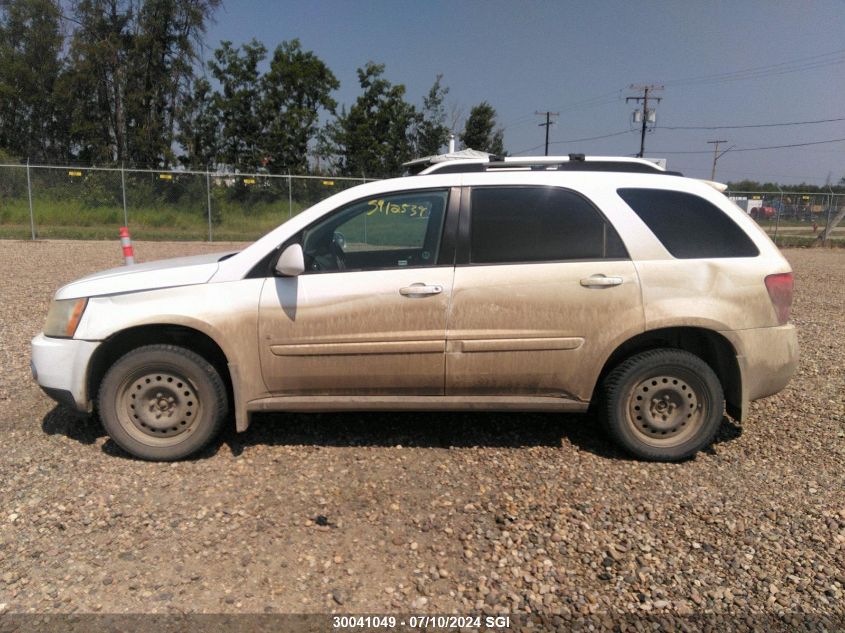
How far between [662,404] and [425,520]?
174 cm

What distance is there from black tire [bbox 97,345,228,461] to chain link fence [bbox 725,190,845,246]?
24.1 meters

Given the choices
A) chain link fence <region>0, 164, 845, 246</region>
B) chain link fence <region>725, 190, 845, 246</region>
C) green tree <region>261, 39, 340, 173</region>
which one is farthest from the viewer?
green tree <region>261, 39, 340, 173</region>

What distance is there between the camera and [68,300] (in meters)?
3.87

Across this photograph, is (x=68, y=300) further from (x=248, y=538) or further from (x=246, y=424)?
(x=248, y=538)

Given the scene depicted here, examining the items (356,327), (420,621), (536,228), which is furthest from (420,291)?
(420,621)

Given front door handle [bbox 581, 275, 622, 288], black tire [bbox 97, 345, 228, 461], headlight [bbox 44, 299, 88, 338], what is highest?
front door handle [bbox 581, 275, 622, 288]

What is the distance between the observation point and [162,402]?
3.89 metres

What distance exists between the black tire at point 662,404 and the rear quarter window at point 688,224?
664 millimetres

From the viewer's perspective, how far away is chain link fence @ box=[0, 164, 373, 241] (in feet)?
65.8

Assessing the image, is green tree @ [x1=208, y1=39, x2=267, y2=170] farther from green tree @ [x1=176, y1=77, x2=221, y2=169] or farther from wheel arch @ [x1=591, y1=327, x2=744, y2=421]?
wheel arch @ [x1=591, y1=327, x2=744, y2=421]

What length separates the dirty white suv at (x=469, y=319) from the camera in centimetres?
377

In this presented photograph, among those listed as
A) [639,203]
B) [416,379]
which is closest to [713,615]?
[416,379]

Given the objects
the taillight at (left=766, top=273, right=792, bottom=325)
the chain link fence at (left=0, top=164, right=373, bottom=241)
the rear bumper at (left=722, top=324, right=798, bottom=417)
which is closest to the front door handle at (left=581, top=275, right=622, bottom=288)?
the rear bumper at (left=722, top=324, right=798, bottom=417)

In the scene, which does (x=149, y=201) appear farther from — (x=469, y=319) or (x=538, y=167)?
(x=469, y=319)
